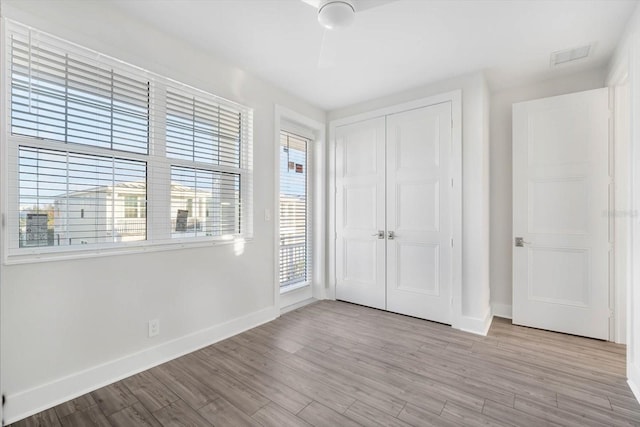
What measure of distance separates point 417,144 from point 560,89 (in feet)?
4.99

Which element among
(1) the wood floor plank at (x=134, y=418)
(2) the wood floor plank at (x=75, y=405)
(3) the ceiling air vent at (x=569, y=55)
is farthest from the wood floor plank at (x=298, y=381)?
(3) the ceiling air vent at (x=569, y=55)

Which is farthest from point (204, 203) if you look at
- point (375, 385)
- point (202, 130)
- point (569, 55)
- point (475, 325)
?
point (569, 55)

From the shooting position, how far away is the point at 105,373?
6.45 feet

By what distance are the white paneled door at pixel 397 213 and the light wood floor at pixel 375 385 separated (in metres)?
0.64

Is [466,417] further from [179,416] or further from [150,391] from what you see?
[150,391]

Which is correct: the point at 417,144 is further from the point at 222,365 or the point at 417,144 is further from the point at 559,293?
the point at 222,365

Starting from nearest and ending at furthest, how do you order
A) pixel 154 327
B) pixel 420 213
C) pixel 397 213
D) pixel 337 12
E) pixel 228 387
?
1. pixel 337 12
2. pixel 228 387
3. pixel 154 327
4. pixel 420 213
5. pixel 397 213

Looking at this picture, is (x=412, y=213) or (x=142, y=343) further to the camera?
(x=412, y=213)

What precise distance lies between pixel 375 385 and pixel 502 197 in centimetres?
256

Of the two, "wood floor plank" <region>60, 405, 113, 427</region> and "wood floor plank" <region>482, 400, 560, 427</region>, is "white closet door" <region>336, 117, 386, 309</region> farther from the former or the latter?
"wood floor plank" <region>60, 405, 113, 427</region>

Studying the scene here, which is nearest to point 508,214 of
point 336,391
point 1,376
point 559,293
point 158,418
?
point 559,293

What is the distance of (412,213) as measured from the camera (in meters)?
3.30

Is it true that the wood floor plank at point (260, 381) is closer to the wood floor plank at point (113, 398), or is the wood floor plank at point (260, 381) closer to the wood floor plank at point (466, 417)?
the wood floor plank at point (113, 398)

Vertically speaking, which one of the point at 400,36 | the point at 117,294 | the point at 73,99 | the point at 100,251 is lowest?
the point at 117,294
